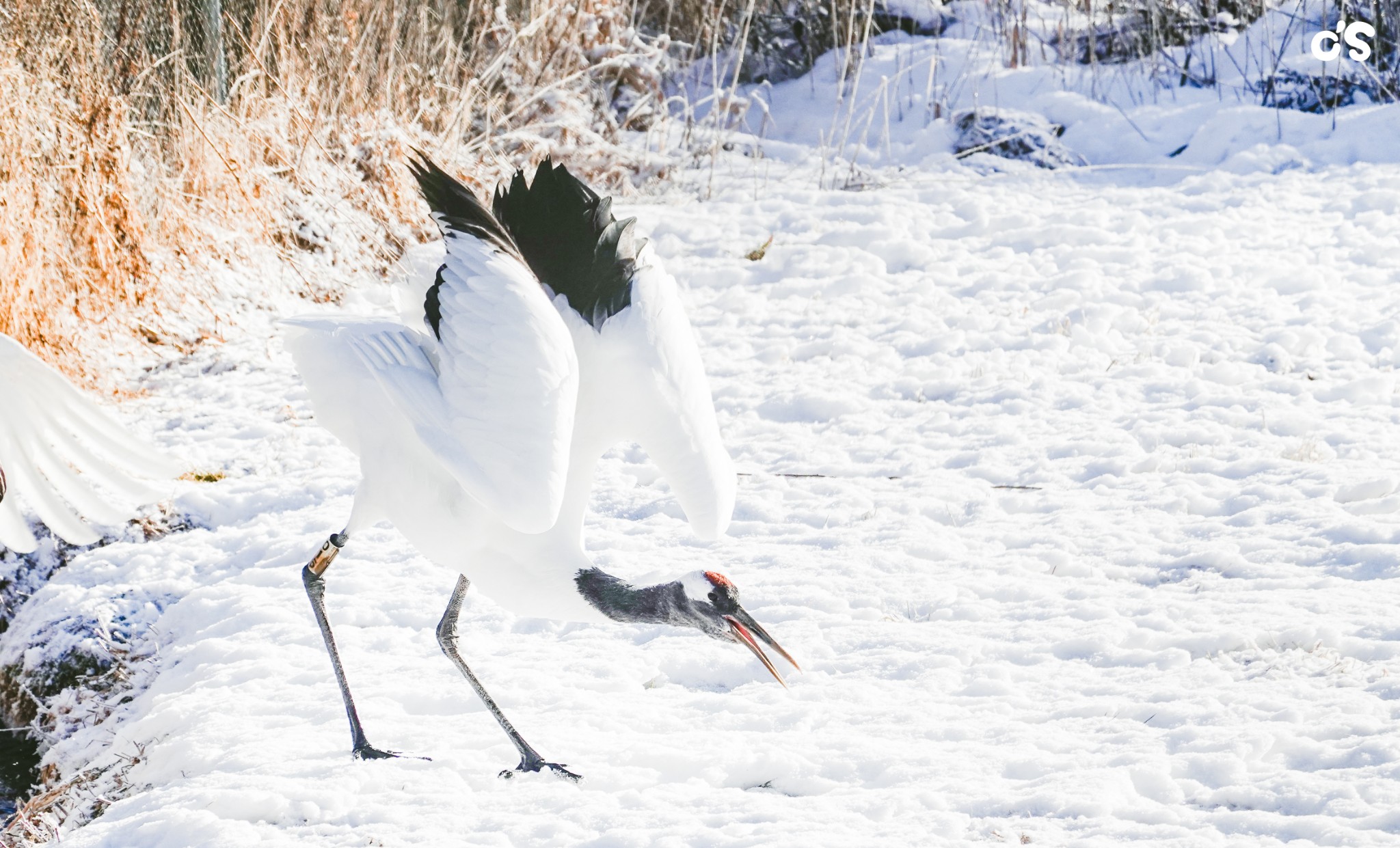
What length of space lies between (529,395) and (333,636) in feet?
3.31

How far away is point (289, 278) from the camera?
249 inches

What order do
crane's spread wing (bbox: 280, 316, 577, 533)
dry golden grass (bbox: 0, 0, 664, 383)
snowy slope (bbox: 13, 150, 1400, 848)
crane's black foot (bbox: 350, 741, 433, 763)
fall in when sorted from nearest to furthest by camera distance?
crane's spread wing (bbox: 280, 316, 577, 533)
snowy slope (bbox: 13, 150, 1400, 848)
crane's black foot (bbox: 350, 741, 433, 763)
dry golden grass (bbox: 0, 0, 664, 383)

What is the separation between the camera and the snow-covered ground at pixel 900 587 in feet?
9.16

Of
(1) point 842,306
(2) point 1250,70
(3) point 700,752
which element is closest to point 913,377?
(1) point 842,306

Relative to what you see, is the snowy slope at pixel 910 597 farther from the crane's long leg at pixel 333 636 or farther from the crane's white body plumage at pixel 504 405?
the crane's white body plumage at pixel 504 405

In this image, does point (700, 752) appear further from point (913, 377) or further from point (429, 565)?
point (913, 377)

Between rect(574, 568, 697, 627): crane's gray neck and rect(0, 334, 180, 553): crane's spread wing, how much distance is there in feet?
3.39

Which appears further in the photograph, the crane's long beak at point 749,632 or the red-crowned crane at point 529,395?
the crane's long beak at point 749,632

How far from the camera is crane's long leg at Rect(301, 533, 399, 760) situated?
9.93 feet

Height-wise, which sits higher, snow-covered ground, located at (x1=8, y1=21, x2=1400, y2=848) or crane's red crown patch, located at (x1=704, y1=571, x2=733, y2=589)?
crane's red crown patch, located at (x1=704, y1=571, x2=733, y2=589)
